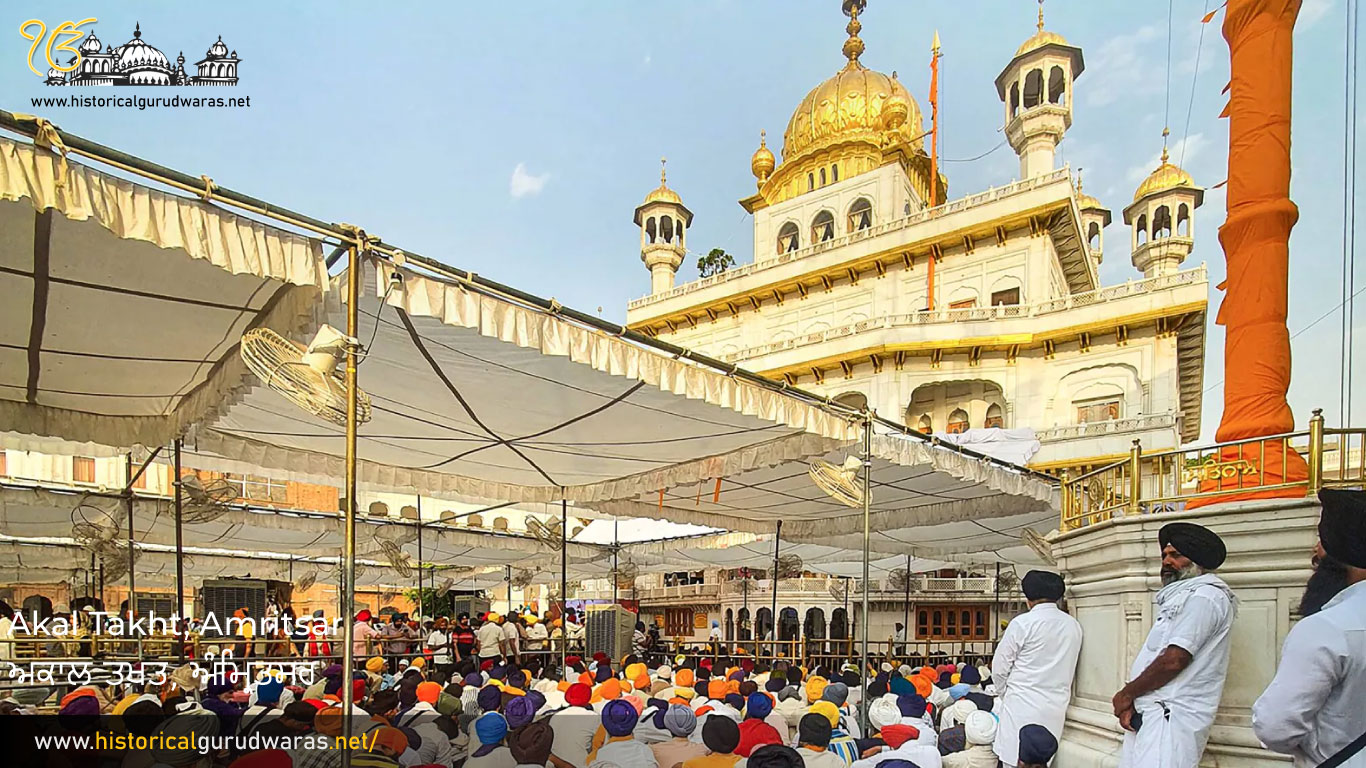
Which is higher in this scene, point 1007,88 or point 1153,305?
point 1007,88

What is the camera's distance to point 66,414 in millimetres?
6504

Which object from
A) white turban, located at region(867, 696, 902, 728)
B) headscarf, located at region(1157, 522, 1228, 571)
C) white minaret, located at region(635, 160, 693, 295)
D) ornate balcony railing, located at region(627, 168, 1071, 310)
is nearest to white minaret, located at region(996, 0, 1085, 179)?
ornate balcony railing, located at region(627, 168, 1071, 310)

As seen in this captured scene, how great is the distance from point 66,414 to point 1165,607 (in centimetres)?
819

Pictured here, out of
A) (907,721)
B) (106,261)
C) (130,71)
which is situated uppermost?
(130,71)

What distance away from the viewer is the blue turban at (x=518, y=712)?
206 inches

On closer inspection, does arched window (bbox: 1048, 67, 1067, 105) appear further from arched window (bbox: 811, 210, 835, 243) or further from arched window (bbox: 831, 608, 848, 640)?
arched window (bbox: 831, 608, 848, 640)

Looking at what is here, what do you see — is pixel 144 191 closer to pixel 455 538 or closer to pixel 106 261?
pixel 106 261

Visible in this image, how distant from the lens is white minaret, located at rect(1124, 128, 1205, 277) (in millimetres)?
30969

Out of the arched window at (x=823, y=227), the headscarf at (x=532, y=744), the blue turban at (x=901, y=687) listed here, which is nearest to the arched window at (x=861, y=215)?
the arched window at (x=823, y=227)

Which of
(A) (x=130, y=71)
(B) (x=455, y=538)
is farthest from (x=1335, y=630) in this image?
(B) (x=455, y=538)

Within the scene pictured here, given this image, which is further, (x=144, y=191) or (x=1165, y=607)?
(x=1165, y=607)

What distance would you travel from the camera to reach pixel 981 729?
5.20 m

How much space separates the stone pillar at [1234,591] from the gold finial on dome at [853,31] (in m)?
35.9

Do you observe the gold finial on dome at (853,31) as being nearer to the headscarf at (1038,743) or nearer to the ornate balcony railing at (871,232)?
the ornate balcony railing at (871,232)
